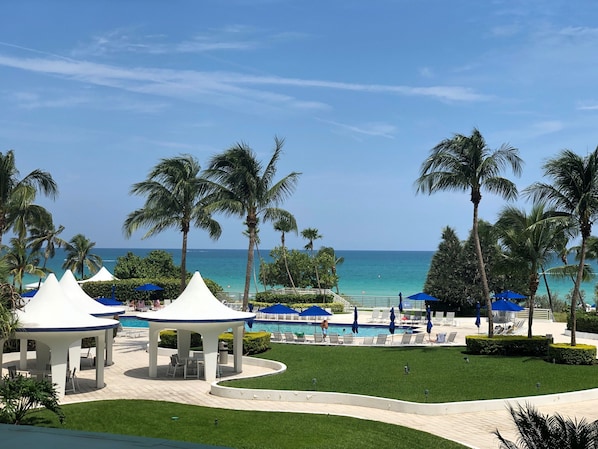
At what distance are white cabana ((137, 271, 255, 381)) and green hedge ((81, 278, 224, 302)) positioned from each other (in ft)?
89.6

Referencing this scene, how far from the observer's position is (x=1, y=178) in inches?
1054

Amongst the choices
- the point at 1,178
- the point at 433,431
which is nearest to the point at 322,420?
the point at 433,431

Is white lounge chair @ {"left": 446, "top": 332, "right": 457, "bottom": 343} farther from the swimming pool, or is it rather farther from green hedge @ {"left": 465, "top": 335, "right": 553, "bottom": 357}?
the swimming pool

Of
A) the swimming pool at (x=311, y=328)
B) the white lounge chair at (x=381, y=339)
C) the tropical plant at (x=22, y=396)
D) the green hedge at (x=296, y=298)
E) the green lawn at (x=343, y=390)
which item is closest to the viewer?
the tropical plant at (x=22, y=396)

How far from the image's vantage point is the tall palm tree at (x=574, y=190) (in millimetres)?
25578

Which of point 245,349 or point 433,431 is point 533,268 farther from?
point 433,431

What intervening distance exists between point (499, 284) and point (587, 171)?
23942 mm

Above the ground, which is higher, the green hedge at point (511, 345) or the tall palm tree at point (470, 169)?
the tall palm tree at point (470, 169)

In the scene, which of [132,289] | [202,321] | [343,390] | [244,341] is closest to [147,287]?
[132,289]

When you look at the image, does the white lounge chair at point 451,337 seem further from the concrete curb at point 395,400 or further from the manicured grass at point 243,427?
the manicured grass at point 243,427

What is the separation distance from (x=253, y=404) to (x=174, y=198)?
50.5 ft

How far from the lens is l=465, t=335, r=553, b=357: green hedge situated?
92.1 ft

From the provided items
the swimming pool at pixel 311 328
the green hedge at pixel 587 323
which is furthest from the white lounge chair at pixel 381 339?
the green hedge at pixel 587 323

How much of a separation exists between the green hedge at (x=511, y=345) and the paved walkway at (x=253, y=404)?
27.9 feet
